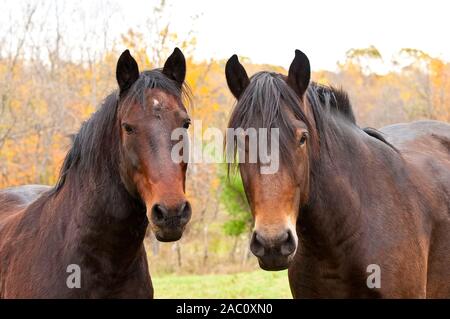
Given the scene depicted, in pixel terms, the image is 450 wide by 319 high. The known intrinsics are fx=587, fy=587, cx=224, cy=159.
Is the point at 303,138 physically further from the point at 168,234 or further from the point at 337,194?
the point at 168,234

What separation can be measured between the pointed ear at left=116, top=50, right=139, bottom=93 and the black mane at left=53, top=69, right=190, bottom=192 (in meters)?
0.05

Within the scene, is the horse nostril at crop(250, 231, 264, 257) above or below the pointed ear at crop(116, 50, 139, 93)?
below

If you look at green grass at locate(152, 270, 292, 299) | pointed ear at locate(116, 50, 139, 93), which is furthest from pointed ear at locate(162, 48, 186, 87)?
green grass at locate(152, 270, 292, 299)

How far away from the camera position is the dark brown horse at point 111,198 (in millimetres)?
3764

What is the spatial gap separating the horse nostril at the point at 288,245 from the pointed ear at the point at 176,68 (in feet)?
5.02

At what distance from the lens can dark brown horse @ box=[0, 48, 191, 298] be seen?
376 centimetres

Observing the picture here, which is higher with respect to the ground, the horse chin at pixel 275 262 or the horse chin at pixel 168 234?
the horse chin at pixel 168 234

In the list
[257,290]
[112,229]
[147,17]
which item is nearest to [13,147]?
[147,17]

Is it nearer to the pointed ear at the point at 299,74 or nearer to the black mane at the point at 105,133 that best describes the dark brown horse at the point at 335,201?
the pointed ear at the point at 299,74

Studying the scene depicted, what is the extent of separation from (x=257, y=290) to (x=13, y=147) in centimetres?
1563

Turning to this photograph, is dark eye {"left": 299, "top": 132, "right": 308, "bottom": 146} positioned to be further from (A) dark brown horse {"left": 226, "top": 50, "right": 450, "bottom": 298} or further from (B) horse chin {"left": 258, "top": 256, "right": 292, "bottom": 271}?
(B) horse chin {"left": 258, "top": 256, "right": 292, "bottom": 271}

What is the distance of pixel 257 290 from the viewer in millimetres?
11914

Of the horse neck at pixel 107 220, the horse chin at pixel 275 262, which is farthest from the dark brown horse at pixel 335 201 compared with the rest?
the horse neck at pixel 107 220
